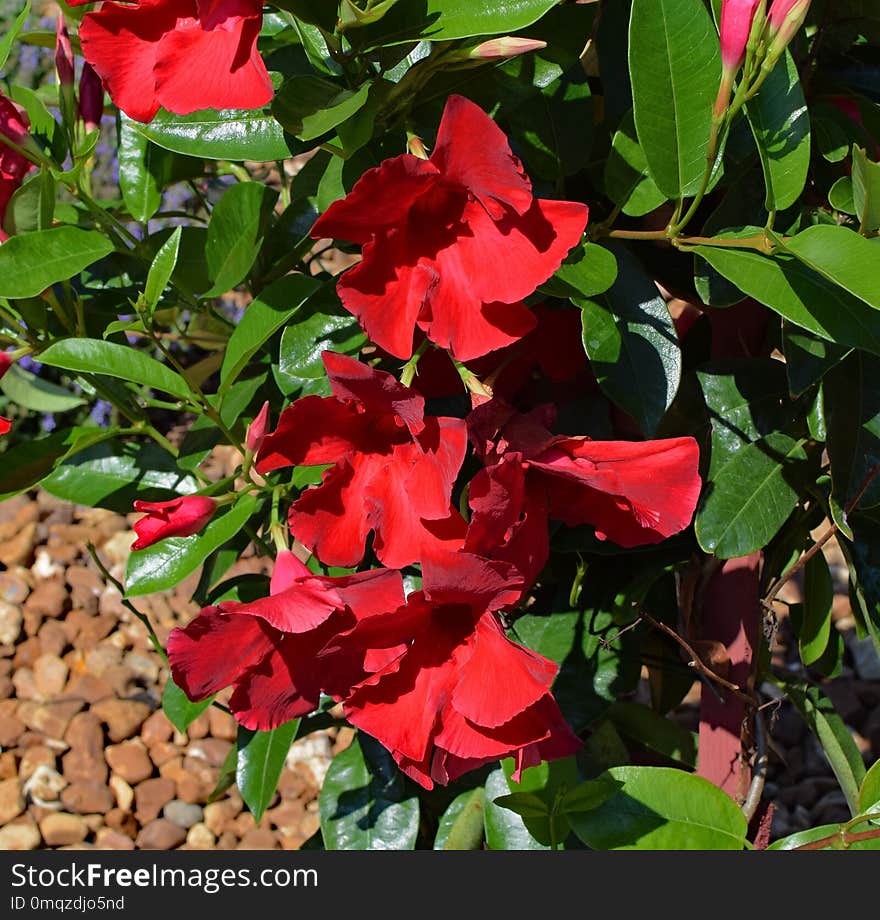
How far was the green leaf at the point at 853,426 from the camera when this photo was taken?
861 millimetres

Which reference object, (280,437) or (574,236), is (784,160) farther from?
(280,437)

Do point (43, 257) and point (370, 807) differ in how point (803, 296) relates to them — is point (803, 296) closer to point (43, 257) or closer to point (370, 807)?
point (43, 257)

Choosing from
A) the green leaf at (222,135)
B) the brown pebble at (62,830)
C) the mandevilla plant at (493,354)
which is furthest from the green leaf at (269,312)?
the brown pebble at (62,830)

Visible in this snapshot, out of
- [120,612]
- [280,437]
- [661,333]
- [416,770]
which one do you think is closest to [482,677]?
[416,770]

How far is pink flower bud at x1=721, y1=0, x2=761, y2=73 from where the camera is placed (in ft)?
2.18

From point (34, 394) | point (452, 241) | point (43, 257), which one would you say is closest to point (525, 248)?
point (452, 241)

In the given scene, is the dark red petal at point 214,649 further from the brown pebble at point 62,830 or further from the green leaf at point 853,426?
the brown pebble at point 62,830

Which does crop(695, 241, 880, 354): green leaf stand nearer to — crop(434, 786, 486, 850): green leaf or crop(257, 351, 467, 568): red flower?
crop(257, 351, 467, 568): red flower

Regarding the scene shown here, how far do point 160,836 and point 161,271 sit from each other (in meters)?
1.46

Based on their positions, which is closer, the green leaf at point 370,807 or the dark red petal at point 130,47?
the dark red petal at point 130,47

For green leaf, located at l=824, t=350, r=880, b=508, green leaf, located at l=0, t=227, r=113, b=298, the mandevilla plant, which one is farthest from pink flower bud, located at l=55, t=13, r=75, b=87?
green leaf, located at l=824, t=350, r=880, b=508

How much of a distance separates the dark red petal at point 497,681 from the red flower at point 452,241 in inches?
7.5

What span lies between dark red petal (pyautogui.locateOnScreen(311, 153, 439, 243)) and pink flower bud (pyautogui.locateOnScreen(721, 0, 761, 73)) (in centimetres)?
20

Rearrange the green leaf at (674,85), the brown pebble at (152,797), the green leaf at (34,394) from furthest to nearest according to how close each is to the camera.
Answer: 1. the brown pebble at (152,797)
2. the green leaf at (34,394)
3. the green leaf at (674,85)
